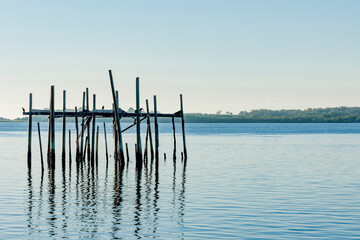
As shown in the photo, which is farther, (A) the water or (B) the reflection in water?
(B) the reflection in water

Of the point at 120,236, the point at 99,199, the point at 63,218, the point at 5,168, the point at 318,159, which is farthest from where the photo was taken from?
the point at 318,159

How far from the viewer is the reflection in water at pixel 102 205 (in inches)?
761

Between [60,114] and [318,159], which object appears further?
[318,159]

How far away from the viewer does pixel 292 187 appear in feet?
100.0

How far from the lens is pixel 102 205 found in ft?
79.7

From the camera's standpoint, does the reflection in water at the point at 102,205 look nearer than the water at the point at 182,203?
No

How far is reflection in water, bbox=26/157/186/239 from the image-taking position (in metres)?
19.3

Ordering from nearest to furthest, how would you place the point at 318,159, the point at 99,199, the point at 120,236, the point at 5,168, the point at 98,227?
the point at 120,236 → the point at 98,227 → the point at 99,199 → the point at 5,168 → the point at 318,159

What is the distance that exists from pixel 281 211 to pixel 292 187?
26.8 ft

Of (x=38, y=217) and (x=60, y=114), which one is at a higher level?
(x=60, y=114)

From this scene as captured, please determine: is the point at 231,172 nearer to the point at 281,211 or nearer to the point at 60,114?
the point at 60,114

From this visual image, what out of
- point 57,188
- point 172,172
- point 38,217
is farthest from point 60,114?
point 38,217

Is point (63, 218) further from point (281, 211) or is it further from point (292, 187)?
point (292, 187)

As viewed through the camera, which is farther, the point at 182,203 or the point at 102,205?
the point at 182,203
